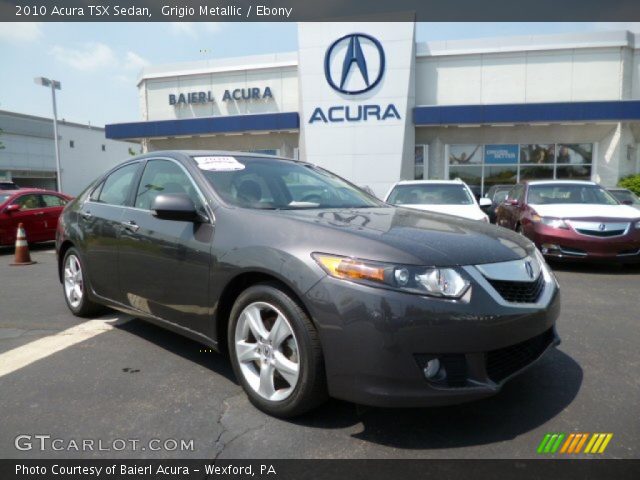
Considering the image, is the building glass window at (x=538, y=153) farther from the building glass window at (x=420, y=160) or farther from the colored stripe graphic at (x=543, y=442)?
the colored stripe graphic at (x=543, y=442)

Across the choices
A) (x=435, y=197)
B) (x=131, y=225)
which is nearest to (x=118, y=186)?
(x=131, y=225)

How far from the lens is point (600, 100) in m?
17.5

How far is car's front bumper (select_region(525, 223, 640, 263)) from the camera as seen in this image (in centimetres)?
670

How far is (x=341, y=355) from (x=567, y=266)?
6.53 m

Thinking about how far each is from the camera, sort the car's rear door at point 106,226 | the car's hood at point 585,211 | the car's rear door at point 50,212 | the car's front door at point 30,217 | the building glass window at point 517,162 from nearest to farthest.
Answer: the car's rear door at point 106,226 → the car's hood at point 585,211 → the car's front door at point 30,217 → the car's rear door at point 50,212 → the building glass window at point 517,162

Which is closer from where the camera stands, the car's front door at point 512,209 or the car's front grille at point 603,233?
the car's front grille at point 603,233

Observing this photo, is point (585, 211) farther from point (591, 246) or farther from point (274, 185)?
point (274, 185)

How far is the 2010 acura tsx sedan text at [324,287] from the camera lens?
2.22m

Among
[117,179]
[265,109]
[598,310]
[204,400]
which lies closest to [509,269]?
[204,400]

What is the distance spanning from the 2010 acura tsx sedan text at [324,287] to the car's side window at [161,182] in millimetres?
13

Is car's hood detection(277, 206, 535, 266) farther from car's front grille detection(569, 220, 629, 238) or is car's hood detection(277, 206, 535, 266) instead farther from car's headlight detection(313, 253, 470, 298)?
car's front grille detection(569, 220, 629, 238)

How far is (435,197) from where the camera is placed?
872 centimetres

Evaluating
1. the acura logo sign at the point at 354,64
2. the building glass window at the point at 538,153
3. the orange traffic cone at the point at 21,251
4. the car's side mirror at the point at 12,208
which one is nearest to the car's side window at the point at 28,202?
the car's side mirror at the point at 12,208
